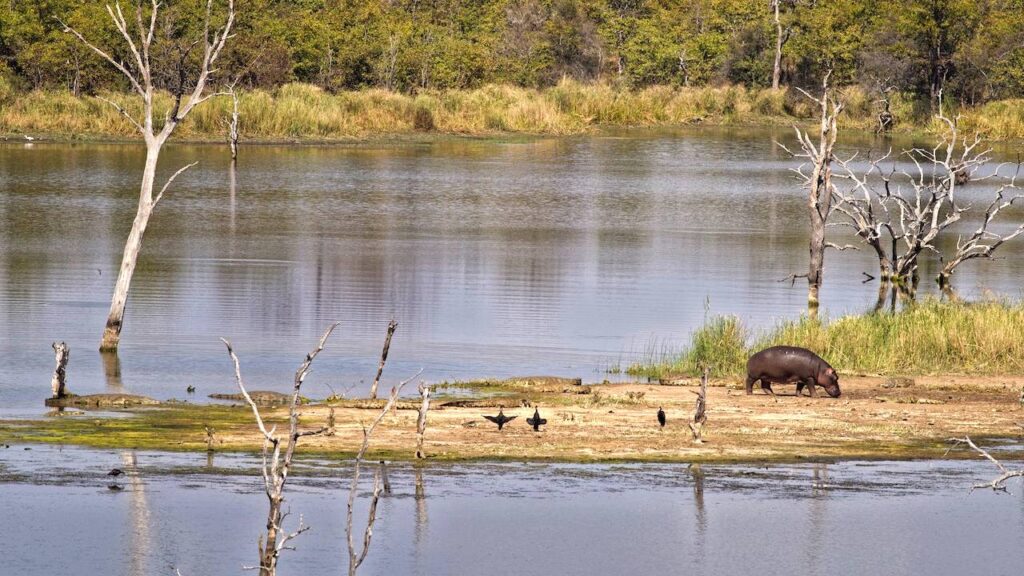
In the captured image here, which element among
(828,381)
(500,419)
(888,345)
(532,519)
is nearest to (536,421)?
(500,419)

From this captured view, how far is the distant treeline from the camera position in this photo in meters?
79.8

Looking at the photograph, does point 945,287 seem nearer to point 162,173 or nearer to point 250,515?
point 250,515

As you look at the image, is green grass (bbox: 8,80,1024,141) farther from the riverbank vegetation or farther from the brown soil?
the brown soil

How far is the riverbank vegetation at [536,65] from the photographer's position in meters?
78.1

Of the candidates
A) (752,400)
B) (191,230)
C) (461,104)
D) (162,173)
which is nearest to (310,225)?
(191,230)

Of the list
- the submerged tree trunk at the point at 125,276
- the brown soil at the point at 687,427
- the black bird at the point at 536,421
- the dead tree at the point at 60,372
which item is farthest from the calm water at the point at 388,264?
the black bird at the point at 536,421

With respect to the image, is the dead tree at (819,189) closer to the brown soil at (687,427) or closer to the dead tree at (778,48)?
the brown soil at (687,427)

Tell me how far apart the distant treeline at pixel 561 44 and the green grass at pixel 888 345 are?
42.7 meters

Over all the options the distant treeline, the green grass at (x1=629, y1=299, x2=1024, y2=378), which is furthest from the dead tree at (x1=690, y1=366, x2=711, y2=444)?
the distant treeline

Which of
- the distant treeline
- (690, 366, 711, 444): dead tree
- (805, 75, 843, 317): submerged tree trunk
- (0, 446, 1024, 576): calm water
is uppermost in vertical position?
the distant treeline

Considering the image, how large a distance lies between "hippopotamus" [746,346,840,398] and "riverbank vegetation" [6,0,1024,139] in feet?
147

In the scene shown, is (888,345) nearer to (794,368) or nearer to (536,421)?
(794,368)

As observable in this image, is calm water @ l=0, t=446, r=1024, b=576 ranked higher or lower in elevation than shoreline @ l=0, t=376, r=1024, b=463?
lower

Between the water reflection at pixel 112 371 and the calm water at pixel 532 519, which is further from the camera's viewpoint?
the water reflection at pixel 112 371
